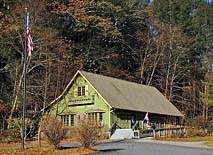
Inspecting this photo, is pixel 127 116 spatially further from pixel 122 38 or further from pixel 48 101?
pixel 122 38

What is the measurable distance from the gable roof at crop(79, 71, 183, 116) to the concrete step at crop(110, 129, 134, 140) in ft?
8.45

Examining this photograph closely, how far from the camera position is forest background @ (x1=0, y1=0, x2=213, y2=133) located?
41594mm

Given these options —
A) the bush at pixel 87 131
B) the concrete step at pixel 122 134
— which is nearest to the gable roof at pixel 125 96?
the concrete step at pixel 122 134

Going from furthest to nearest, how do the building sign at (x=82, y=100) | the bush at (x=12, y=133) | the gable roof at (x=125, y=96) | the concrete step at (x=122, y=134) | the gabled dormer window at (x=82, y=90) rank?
the gabled dormer window at (x=82, y=90) < the building sign at (x=82, y=100) < the gable roof at (x=125, y=96) < the concrete step at (x=122, y=134) < the bush at (x=12, y=133)

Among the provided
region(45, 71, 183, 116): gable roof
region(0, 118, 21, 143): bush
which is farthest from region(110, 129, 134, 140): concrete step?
region(0, 118, 21, 143): bush

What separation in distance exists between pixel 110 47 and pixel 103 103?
17457mm

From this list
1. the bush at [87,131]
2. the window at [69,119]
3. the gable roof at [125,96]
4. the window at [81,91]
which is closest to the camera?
the bush at [87,131]

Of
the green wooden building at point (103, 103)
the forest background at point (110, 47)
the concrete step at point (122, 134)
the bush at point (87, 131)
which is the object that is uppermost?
the forest background at point (110, 47)

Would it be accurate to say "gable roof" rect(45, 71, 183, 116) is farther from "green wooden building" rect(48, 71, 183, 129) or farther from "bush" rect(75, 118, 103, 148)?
"bush" rect(75, 118, 103, 148)

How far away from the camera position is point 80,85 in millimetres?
43781

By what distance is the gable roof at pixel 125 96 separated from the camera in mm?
42031

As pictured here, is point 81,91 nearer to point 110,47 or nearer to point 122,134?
point 122,134

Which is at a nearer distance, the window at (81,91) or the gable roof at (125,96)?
the gable roof at (125,96)

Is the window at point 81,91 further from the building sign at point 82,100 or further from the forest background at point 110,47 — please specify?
the forest background at point 110,47
